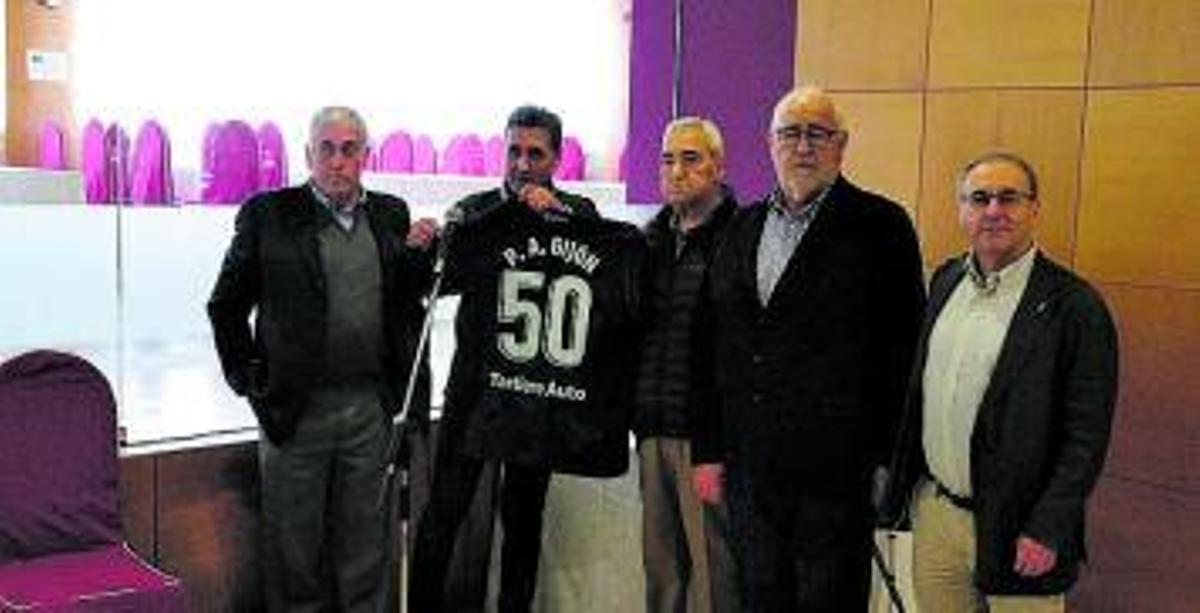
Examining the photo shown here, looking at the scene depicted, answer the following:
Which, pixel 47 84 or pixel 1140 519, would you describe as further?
pixel 47 84

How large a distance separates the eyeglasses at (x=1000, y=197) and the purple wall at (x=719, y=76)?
1.90 metres

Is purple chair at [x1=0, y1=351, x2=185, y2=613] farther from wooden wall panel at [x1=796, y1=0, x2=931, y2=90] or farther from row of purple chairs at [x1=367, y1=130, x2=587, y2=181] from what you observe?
wooden wall panel at [x1=796, y1=0, x2=931, y2=90]

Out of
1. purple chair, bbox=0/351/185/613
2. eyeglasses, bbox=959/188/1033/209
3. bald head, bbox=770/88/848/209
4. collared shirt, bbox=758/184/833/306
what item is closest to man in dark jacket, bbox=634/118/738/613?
collared shirt, bbox=758/184/833/306

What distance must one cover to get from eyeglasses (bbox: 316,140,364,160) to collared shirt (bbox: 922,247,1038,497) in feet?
5.21

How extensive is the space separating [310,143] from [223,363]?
64 centimetres

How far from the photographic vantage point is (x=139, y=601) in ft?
9.19

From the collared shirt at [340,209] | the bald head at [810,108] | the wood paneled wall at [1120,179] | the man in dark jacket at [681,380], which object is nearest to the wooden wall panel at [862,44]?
the wood paneled wall at [1120,179]

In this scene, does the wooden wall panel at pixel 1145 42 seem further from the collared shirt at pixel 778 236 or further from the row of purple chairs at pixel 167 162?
the row of purple chairs at pixel 167 162

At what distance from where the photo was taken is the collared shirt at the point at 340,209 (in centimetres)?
319

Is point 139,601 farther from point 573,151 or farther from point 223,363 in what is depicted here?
point 573,151

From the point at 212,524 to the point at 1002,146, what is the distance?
8.31 feet

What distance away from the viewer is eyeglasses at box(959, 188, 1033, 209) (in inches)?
93.7

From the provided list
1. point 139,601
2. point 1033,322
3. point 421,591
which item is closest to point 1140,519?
point 1033,322

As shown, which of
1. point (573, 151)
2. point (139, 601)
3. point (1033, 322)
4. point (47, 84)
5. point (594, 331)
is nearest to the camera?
point (1033, 322)
